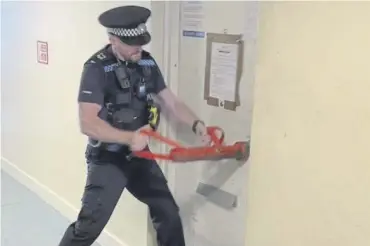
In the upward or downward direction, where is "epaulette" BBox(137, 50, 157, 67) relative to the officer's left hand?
upward

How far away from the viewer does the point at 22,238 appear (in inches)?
119

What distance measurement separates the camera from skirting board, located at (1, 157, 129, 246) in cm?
294

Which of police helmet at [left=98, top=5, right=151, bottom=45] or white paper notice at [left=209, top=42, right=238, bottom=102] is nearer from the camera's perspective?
police helmet at [left=98, top=5, right=151, bottom=45]

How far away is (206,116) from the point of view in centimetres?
237

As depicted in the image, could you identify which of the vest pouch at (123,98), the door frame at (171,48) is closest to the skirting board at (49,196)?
the door frame at (171,48)

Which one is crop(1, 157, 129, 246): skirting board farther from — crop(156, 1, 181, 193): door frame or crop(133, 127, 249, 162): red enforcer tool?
crop(133, 127, 249, 162): red enforcer tool

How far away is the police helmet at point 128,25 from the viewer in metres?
2.01

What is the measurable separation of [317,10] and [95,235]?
4.77 ft

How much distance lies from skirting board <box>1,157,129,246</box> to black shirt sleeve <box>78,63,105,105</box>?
112 cm

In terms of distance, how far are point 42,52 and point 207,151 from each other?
6.36 feet

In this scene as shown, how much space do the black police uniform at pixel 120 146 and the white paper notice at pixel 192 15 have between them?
29 centimetres

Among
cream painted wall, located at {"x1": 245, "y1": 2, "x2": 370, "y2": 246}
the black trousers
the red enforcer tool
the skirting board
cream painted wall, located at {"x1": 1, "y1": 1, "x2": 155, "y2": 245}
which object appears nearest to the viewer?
cream painted wall, located at {"x1": 245, "y1": 2, "x2": 370, "y2": 246}

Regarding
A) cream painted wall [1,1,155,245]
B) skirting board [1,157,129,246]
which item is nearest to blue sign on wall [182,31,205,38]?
cream painted wall [1,1,155,245]

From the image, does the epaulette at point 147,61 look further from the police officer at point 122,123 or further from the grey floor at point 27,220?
the grey floor at point 27,220
